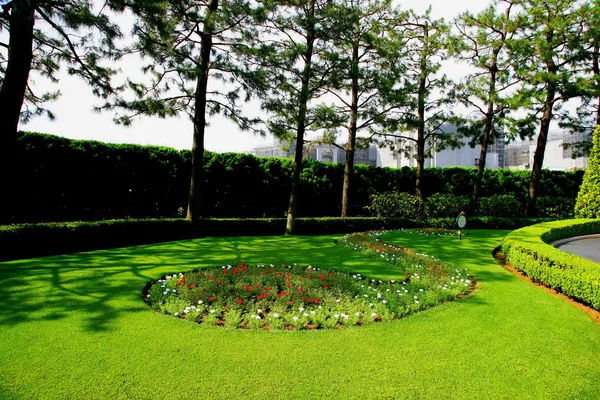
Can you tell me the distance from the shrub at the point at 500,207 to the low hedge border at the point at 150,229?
1.32 m

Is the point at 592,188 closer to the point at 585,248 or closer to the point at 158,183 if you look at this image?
the point at 585,248

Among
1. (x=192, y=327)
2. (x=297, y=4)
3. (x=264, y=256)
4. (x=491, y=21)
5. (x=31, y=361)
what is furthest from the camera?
(x=491, y=21)

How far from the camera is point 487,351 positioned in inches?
133

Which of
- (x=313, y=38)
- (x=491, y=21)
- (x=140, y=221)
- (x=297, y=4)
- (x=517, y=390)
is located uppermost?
(x=491, y=21)

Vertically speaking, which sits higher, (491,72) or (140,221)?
(491,72)

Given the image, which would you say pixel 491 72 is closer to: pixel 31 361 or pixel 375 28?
pixel 375 28

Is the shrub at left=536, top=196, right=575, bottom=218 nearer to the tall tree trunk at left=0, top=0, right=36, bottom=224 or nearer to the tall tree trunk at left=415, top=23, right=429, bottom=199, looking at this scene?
the tall tree trunk at left=415, top=23, right=429, bottom=199

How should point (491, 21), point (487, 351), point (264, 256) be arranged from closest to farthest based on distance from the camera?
point (487, 351) < point (264, 256) < point (491, 21)

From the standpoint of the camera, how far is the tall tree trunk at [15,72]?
6852mm

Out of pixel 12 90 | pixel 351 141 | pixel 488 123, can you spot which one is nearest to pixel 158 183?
pixel 12 90

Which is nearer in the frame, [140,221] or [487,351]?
[487,351]

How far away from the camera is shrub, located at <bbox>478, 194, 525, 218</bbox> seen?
15.1 metres

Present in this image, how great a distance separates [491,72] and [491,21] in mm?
1840

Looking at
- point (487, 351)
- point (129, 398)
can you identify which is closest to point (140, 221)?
point (129, 398)
